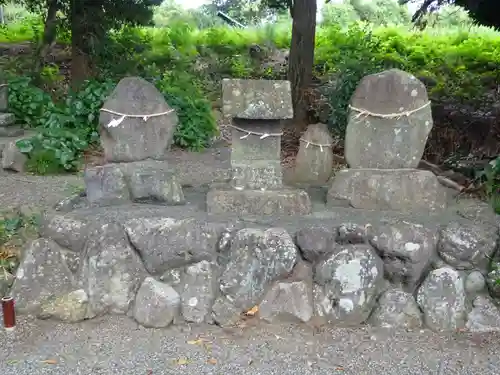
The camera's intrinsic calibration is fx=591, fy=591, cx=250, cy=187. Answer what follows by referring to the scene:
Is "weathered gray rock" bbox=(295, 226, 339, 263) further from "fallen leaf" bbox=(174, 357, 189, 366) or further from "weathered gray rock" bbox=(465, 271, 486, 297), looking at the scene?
"fallen leaf" bbox=(174, 357, 189, 366)

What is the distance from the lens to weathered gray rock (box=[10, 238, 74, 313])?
3.63 metres

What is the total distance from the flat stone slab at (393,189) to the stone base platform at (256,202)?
1.15 ft

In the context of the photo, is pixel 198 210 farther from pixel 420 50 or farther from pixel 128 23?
pixel 420 50

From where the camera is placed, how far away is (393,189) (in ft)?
12.6

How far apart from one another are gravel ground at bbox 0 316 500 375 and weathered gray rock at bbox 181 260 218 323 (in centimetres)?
8

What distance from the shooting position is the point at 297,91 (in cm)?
715

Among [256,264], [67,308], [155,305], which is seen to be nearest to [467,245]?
[256,264]

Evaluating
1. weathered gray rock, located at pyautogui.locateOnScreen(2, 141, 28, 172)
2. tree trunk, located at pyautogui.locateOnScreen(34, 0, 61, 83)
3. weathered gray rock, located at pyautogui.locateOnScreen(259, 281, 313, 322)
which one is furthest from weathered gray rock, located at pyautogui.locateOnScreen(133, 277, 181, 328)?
tree trunk, located at pyautogui.locateOnScreen(34, 0, 61, 83)

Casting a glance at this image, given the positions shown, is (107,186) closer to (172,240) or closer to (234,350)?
(172,240)

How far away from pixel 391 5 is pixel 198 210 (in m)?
15.5

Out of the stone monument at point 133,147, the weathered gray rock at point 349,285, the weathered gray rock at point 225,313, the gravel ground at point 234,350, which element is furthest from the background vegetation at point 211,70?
the weathered gray rock at point 225,313

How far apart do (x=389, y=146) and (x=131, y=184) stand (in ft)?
5.63

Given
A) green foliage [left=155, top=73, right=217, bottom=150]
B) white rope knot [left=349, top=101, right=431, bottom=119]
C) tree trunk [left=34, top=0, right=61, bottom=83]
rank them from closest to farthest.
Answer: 1. white rope knot [left=349, top=101, right=431, bottom=119]
2. green foliage [left=155, top=73, right=217, bottom=150]
3. tree trunk [left=34, top=0, right=61, bottom=83]

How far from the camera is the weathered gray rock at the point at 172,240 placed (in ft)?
11.9
